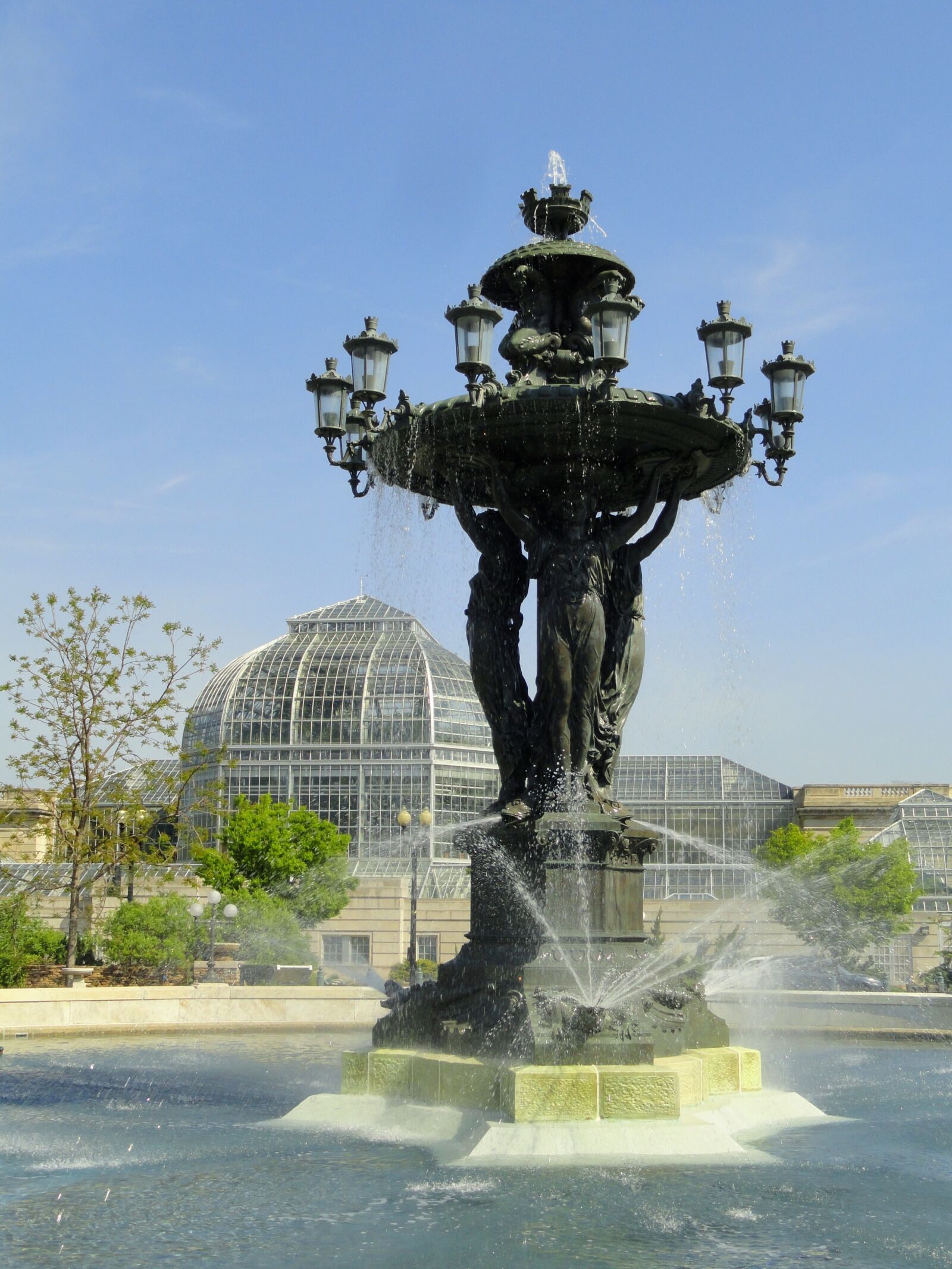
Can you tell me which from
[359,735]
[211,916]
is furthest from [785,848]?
[211,916]

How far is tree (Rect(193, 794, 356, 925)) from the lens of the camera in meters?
37.6

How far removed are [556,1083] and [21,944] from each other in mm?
17212

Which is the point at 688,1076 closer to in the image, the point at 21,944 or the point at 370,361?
the point at 370,361

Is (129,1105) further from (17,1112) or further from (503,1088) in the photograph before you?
(503,1088)

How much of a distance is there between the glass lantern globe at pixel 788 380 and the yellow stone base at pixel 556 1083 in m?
4.09

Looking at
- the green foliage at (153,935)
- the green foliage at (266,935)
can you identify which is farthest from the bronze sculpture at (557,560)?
the green foliage at (266,935)

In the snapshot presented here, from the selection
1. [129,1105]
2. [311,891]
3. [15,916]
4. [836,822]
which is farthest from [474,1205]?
[836,822]

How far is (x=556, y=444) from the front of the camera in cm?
811

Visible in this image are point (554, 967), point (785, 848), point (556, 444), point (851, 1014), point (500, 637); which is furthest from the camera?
point (785, 848)

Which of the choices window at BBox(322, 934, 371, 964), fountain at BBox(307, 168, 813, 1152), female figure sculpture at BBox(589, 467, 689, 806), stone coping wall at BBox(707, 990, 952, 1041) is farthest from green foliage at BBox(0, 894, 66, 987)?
window at BBox(322, 934, 371, 964)

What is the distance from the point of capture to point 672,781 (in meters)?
61.4

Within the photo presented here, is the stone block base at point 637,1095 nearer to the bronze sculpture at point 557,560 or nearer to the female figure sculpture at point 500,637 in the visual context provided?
the bronze sculpture at point 557,560

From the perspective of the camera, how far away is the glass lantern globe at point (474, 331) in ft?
24.2


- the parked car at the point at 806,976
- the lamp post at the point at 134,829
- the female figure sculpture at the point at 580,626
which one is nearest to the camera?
the female figure sculpture at the point at 580,626
